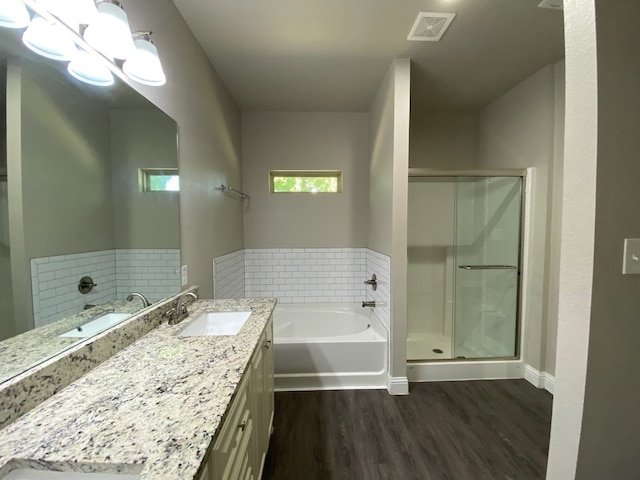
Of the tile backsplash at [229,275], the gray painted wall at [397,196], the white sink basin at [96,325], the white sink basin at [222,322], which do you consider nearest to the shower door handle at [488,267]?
the gray painted wall at [397,196]

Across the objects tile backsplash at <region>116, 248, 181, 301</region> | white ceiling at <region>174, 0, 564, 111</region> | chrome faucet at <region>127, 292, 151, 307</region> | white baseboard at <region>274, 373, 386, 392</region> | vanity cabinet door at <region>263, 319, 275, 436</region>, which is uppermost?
white ceiling at <region>174, 0, 564, 111</region>

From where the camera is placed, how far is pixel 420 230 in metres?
2.98

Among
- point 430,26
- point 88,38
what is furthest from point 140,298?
point 430,26

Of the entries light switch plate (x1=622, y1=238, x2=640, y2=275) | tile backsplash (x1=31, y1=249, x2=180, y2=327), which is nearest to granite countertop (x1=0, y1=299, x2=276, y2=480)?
tile backsplash (x1=31, y1=249, x2=180, y2=327)

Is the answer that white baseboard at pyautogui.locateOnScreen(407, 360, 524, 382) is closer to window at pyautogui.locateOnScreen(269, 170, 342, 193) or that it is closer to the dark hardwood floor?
the dark hardwood floor

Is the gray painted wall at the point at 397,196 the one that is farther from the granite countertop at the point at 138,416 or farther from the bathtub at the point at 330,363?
the granite countertop at the point at 138,416

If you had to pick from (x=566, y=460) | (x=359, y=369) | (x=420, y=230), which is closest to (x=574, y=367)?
(x=566, y=460)

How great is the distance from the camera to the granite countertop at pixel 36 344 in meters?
0.71

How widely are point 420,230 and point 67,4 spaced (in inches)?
119

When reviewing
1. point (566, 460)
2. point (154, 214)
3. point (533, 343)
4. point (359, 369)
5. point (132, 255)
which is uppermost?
point (154, 214)

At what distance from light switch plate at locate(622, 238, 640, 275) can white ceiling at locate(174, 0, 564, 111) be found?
1544mm

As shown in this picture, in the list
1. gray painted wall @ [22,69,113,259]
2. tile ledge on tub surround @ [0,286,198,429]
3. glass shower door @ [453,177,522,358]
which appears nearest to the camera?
tile ledge on tub surround @ [0,286,198,429]

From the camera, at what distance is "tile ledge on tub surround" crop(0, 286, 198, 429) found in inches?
26.2

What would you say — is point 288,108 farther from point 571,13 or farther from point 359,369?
point 359,369
